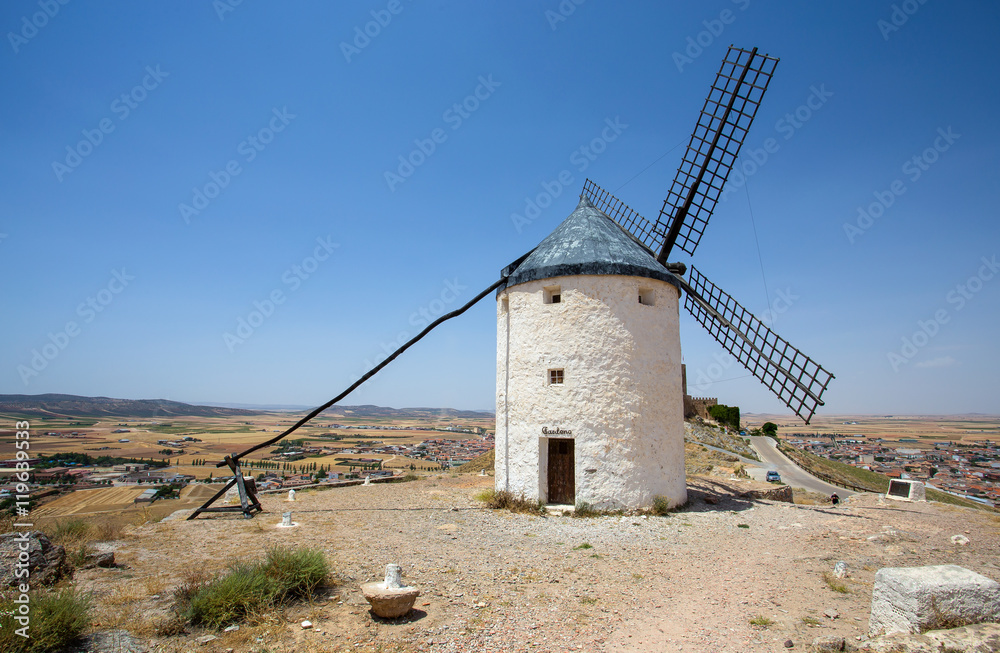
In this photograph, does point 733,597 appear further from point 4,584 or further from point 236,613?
point 4,584

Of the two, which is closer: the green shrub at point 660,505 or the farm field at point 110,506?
the farm field at point 110,506

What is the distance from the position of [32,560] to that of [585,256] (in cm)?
1001

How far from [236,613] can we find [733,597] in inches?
213

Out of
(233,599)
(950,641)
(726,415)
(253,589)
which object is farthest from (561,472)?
(726,415)

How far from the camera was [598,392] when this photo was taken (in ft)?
34.5

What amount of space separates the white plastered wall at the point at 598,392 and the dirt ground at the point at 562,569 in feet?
2.73

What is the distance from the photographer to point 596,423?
1044 cm

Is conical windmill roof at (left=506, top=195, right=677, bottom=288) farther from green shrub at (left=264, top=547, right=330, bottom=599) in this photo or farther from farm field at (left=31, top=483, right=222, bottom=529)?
farm field at (left=31, top=483, right=222, bottom=529)

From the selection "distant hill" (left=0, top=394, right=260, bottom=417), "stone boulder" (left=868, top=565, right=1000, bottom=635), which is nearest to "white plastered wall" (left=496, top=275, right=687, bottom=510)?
"stone boulder" (left=868, top=565, right=1000, bottom=635)

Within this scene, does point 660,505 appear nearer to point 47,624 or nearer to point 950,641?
point 950,641

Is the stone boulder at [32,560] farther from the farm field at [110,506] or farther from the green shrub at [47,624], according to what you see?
the farm field at [110,506]

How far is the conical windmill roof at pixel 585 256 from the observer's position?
10906 millimetres

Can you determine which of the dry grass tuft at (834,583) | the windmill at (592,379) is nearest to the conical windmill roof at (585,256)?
the windmill at (592,379)

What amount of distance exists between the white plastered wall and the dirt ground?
83 cm
